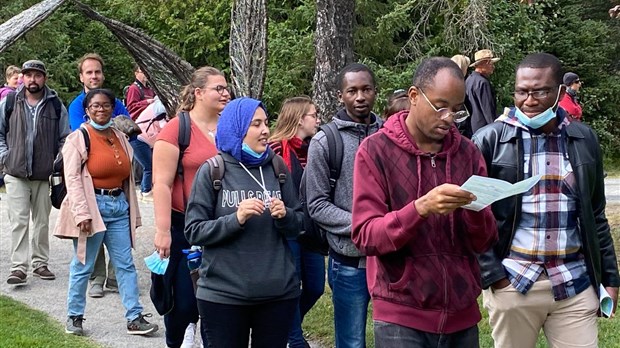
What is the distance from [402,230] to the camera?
320 cm

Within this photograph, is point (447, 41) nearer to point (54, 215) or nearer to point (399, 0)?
point (399, 0)

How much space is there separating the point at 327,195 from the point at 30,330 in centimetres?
337

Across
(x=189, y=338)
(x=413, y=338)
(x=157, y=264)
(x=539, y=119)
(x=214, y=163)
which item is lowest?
(x=189, y=338)

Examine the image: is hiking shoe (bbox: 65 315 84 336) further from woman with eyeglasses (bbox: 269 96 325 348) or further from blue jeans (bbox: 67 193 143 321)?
woman with eyeglasses (bbox: 269 96 325 348)

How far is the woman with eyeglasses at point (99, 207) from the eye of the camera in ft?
23.2

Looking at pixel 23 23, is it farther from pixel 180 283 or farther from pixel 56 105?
pixel 180 283

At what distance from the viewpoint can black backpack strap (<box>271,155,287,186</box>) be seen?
4.74 meters

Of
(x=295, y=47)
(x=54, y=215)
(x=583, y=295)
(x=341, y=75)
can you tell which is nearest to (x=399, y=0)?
(x=295, y=47)

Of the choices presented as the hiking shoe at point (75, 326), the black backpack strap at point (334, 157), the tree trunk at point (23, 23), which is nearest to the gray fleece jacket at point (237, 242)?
the black backpack strap at point (334, 157)

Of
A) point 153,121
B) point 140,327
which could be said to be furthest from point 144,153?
point 140,327

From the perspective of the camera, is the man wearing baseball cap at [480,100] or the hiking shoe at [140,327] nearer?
the hiking shoe at [140,327]

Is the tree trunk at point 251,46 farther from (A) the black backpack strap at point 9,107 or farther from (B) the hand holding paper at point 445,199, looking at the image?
(B) the hand holding paper at point 445,199

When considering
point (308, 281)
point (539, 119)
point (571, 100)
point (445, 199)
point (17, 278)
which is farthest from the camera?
point (571, 100)

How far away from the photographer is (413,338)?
11.3 feet
